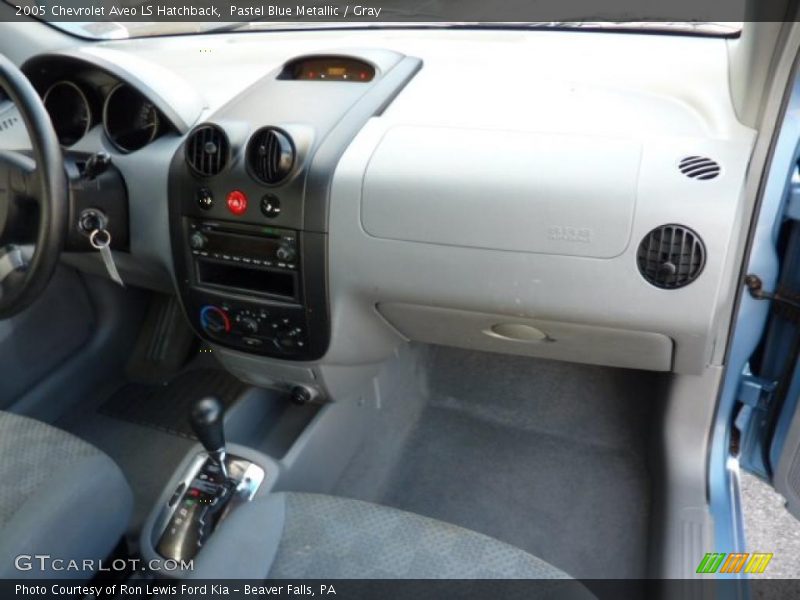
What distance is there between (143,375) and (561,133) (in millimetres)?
1553

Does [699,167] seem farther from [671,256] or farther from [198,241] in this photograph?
[198,241]

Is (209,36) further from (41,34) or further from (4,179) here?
(4,179)

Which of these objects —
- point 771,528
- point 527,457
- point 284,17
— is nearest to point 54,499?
point 527,457

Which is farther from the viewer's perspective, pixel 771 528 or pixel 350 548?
pixel 771 528

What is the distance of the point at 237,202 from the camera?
4.37 ft

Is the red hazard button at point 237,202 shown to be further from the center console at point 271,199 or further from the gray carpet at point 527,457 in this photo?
the gray carpet at point 527,457

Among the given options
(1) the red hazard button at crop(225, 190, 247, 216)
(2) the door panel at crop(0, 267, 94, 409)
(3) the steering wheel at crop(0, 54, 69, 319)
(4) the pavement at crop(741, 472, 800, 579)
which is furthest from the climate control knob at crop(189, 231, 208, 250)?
(4) the pavement at crop(741, 472, 800, 579)

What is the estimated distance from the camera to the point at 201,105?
155 centimetres

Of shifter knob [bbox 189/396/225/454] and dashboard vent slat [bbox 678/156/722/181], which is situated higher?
dashboard vent slat [bbox 678/156/722/181]

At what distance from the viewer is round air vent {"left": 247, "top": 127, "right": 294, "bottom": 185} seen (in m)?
1.26

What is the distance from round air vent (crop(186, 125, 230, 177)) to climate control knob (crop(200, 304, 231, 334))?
296 millimetres

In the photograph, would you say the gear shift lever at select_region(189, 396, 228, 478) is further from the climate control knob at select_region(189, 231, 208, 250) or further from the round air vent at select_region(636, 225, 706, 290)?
the round air vent at select_region(636, 225, 706, 290)

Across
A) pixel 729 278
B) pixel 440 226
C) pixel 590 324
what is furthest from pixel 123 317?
pixel 729 278

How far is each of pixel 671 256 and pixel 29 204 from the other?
113 centimetres
